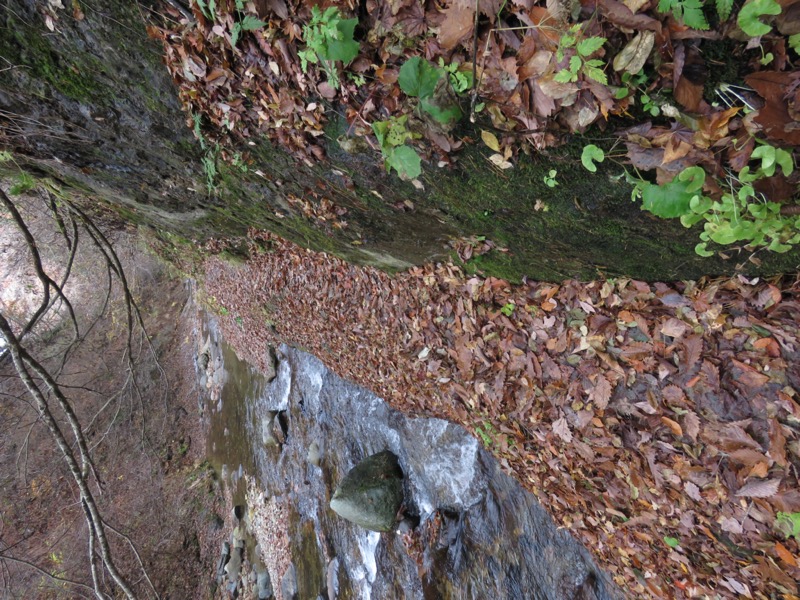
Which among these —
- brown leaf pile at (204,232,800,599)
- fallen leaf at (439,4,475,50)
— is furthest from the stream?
fallen leaf at (439,4,475,50)

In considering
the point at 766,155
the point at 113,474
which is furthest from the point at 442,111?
the point at 113,474

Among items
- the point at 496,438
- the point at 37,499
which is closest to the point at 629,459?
the point at 496,438

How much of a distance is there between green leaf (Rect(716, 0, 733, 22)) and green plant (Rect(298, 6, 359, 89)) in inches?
44.5

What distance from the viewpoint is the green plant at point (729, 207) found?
1.40 metres

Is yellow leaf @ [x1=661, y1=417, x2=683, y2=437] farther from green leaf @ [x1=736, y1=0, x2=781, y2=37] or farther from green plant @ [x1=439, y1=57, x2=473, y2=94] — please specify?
green plant @ [x1=439, y1=57, x2=473, y2=94]

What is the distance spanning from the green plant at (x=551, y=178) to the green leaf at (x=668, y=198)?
367 millimetres

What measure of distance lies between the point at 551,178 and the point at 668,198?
462 millimetres

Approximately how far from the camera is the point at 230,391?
941 centimetres

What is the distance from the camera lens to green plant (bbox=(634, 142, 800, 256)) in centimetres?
140

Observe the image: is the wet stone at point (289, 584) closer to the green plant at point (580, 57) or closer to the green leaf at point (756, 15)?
Result: the green plant at point (580, 57)

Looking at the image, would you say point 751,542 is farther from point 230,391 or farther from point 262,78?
point 230,391

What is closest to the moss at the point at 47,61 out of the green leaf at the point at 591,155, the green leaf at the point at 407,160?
the green leaf at the point at 407,160

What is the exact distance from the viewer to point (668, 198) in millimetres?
1476

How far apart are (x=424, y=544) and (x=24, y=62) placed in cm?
487
